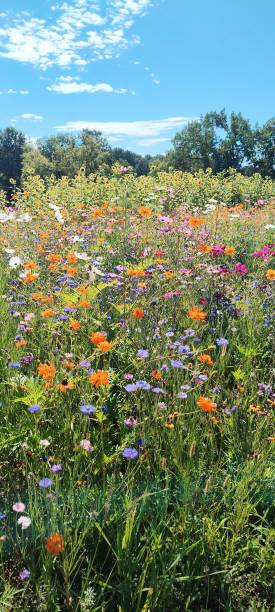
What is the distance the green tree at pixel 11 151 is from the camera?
62.2 meters

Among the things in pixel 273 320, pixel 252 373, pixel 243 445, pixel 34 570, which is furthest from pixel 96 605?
pixel 273 320

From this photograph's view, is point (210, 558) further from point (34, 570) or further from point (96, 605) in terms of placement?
point (34, 570)

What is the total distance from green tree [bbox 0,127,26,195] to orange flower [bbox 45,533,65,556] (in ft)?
208

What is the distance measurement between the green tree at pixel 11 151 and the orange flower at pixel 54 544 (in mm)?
63361

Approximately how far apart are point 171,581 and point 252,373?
1.25 meters

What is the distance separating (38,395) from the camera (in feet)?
6.82

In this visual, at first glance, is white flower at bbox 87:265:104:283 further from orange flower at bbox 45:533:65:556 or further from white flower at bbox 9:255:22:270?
orange flower at bbox 45:533:65:556

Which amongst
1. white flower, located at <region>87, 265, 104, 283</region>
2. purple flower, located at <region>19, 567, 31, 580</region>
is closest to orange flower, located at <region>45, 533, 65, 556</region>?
purple flower, located at <region>19, 567, 31, 580</region>

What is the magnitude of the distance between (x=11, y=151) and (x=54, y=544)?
6895 cm

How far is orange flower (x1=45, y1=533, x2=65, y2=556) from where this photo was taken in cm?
137

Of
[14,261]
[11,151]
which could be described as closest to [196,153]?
[11,151]

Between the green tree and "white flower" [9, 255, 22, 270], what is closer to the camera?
"white flower" [9, 255, 22, 270]

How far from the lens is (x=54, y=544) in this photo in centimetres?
138

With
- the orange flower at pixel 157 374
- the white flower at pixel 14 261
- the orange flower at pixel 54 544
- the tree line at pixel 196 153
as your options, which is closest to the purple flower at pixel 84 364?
the orange flower at pixel 157 374
